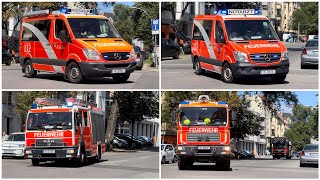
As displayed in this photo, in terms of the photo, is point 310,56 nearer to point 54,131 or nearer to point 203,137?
point 203,137

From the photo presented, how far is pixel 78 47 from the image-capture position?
20.2 m

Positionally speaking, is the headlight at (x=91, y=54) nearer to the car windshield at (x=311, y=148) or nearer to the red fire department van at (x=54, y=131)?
the red fire department van at (x=54, y=131)

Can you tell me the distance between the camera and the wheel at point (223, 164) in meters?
20.0

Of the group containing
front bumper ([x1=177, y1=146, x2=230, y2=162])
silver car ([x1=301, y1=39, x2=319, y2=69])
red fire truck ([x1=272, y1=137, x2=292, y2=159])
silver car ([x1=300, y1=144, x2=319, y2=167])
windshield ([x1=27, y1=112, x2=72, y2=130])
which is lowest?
red fire truck ([x1=272, y1=137, x2=292, y2=159])

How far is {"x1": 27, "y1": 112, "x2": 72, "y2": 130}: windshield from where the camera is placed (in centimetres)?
1994

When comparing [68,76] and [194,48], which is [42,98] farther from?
[194,48]

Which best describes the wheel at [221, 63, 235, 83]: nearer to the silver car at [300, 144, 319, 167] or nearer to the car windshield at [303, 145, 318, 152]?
the silver car at [300, 144, 319, 167]

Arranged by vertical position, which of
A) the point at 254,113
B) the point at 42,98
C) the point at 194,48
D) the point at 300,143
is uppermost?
the point at 194,48

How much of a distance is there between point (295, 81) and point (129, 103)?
12.0 m

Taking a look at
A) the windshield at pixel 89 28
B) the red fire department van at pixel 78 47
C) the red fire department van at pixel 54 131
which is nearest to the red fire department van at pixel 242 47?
the red fire department van at pixel 78 47

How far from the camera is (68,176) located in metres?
16.4

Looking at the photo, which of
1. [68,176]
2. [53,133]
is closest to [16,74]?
[53,133]

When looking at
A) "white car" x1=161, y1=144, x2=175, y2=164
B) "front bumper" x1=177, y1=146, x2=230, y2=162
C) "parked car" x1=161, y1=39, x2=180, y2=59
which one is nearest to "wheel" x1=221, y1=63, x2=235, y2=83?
"front bumper" x1=177, y1=146, x2=230, y2=162

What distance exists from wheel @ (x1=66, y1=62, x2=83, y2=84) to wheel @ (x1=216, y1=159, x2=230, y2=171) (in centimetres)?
482
